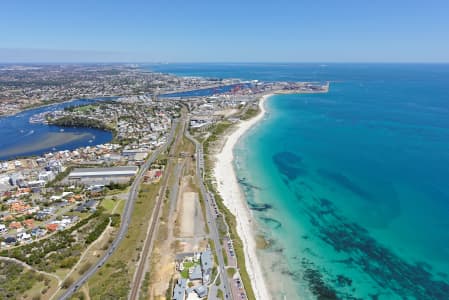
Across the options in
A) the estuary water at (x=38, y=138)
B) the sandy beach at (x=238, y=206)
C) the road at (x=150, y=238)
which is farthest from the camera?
the estuary water at (x=38, y=138)

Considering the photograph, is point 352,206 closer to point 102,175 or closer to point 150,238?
point 150,238

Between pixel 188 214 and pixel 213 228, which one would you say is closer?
pixel 213 228

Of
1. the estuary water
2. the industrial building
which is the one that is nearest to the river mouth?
the estuary water

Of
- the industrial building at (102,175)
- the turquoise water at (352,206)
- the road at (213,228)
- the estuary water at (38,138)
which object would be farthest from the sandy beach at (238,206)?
the estuary water at (38,138)

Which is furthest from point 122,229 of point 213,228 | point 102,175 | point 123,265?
point 102,175

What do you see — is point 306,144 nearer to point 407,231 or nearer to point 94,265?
point 407,231

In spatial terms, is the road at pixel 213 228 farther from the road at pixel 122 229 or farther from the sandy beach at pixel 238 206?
the road at pixel 122 229

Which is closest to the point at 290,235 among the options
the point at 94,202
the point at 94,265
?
the point at 94,265
